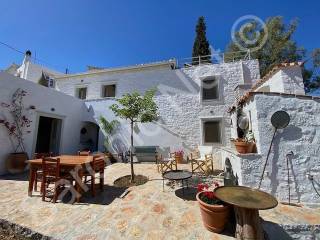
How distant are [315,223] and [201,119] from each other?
7263 mm

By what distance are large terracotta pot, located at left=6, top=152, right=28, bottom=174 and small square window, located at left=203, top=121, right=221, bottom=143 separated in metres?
9.27

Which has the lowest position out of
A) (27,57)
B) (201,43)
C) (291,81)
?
(291,81)

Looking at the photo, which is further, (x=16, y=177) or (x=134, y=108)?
(x=16, y=177)

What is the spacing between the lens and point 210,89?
34.6 feet

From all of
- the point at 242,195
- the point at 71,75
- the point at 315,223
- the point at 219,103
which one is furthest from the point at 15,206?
the point at 71,75

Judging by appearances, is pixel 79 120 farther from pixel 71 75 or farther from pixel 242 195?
pixel 242 195

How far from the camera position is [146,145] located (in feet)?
35.7

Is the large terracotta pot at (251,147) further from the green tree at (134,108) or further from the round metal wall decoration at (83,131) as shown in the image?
the round metal wall decoration at (83,131)

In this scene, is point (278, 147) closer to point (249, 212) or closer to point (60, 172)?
point (249, 212)

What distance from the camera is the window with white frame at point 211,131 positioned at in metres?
9.93

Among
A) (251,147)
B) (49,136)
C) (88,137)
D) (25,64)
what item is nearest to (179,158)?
(251,147)

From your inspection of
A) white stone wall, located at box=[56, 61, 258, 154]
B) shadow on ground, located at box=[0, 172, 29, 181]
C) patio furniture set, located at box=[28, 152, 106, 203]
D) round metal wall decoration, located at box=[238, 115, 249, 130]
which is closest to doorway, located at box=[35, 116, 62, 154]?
white stone wall, located at box=[56, 61, 258, 154]

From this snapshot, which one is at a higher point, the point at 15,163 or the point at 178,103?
the point at 178,103

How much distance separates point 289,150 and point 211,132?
18.7 feet
